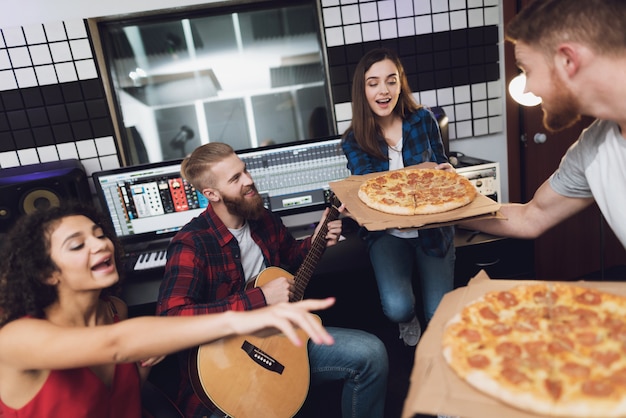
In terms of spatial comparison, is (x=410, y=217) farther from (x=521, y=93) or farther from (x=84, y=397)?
(x=521, y=93)

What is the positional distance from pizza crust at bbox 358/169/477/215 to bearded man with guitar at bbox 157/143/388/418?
0.23m

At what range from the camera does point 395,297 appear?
2.09 m

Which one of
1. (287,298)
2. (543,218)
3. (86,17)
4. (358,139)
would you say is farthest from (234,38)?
(543,218)

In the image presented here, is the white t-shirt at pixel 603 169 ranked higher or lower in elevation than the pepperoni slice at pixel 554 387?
higher

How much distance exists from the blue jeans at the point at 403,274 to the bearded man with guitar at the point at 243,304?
299 millimetres

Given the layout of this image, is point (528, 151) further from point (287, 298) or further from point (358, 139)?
point (287, 298)

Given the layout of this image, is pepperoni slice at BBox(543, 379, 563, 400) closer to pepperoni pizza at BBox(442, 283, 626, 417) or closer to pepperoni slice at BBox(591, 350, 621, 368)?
pepperoni pizza at BBox(442, 283, 626, 417)

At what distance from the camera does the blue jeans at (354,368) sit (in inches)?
68.6

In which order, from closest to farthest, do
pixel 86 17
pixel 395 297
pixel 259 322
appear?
pixel 259 322, pixel 395 297, pixel 86 17

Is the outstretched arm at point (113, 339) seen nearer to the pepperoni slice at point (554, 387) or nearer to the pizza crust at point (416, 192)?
the pepperoni slice at point (554, 387)

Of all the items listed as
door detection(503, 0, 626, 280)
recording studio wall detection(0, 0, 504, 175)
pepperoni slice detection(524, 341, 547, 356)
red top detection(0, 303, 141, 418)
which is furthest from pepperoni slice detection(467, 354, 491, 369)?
door detection(503, 0, 626, 280)

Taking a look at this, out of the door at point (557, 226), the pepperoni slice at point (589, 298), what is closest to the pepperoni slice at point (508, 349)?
the pepperoni slice at point (589, 298)

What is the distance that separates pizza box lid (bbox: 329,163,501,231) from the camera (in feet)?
5.25

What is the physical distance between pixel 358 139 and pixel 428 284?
0.79m
